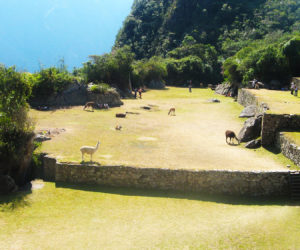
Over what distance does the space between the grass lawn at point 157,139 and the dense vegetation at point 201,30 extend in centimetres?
3643

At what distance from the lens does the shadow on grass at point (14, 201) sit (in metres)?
12.4

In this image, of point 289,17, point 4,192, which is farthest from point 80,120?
point 289,17

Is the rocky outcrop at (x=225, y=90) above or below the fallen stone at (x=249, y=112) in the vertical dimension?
above

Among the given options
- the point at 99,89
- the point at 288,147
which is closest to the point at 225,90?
the point at 99,89

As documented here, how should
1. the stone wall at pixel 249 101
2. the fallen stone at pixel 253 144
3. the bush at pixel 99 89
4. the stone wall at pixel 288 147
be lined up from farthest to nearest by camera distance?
the bush at pixel 99 89
the stone wall at pixel 249 101
the fallen stone at pixel 253 144
the stone wall at pixel 288 147

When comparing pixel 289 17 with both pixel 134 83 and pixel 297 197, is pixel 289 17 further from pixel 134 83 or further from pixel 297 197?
pixel 297 197

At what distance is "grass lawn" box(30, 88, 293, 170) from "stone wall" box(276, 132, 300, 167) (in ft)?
1.23

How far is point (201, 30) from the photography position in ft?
307

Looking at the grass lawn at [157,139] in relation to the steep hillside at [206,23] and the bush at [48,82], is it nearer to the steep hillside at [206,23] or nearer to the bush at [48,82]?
the bush at [48,82]

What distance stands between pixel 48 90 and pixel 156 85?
26.2 metres

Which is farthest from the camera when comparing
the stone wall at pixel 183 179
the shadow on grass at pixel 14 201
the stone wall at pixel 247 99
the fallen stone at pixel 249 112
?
the stone wall at pixel 247 99

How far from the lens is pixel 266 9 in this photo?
92.1 meters

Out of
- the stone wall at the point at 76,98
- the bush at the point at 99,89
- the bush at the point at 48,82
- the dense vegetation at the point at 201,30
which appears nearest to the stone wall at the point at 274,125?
the stone wall at the point at 76,98

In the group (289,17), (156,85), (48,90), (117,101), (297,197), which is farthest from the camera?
(289,17)
